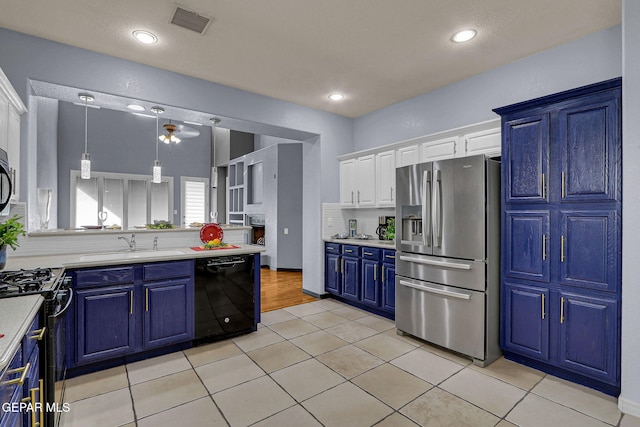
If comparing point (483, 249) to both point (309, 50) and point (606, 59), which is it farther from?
point (309, 50)

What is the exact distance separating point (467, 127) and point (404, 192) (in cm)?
94

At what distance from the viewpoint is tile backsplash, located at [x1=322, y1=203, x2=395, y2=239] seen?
4.79 m

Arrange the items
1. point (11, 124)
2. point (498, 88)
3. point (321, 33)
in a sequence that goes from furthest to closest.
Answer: point (498, 88), point (321, 33), point (11, 124)

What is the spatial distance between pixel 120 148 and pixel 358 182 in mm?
6340

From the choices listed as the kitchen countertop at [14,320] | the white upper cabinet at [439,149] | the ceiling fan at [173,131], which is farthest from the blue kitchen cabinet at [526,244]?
the ceiling fan at [173,131]

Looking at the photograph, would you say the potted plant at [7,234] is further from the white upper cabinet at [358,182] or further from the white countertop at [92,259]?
the white upper cabinet at [358,182]

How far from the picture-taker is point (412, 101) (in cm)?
429

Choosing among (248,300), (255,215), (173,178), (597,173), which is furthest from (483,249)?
(173,178)

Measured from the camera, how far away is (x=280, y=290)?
5.34 metres

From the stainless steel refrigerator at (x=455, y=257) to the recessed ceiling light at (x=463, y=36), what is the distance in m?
1.04

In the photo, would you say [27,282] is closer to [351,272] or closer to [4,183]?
[4,183]

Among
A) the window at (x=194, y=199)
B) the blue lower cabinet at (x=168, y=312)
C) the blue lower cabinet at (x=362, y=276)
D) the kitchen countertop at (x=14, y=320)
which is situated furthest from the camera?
the window at (x=194, y=199)

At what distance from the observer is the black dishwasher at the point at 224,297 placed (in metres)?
3.10

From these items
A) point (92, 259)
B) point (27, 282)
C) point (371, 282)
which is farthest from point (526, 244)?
point (92, 259)
